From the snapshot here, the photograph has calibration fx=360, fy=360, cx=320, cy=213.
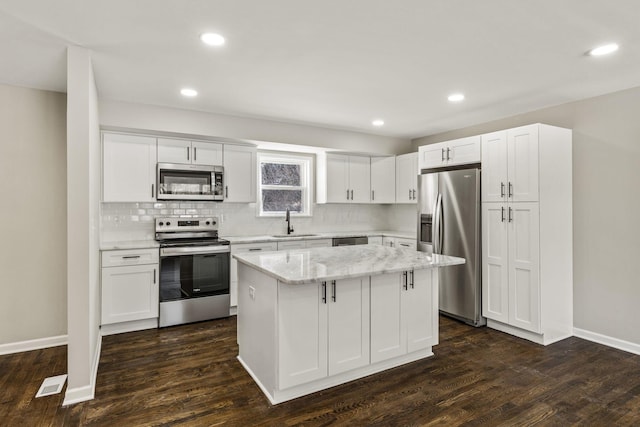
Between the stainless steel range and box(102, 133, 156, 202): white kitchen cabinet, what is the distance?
455mm

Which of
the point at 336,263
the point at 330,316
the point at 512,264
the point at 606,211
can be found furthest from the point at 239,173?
the point at 606,211

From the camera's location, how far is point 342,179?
550 cm

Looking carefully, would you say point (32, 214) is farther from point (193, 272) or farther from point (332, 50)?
point (332, 50)

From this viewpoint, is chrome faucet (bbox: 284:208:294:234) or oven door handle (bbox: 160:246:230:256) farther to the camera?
chrome faucet (bbox: 284:208:294:234)

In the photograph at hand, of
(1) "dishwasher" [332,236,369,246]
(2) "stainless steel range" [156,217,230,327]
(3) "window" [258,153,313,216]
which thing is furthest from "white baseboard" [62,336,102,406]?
(1) "dishwasher" [332,236,369,246]

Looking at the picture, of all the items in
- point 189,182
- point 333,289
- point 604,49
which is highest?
point 604,49

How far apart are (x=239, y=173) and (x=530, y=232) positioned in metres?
3.40

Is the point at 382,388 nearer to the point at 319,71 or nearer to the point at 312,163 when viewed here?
the point at 319,71

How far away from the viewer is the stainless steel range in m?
4.04

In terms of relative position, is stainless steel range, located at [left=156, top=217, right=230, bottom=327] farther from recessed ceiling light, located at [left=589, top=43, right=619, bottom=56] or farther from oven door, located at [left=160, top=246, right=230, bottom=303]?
recessed ceiling light, located at [left=589, top=43, right=619, bottom=56]

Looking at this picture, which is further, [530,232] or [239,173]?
[239,173]

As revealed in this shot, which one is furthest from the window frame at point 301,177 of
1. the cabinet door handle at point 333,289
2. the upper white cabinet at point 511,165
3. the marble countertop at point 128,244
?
the cabinet door handle at point 333,289

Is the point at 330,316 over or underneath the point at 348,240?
underneath

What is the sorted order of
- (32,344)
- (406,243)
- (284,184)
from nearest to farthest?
(32,344) → (406,243) → (284,184)
